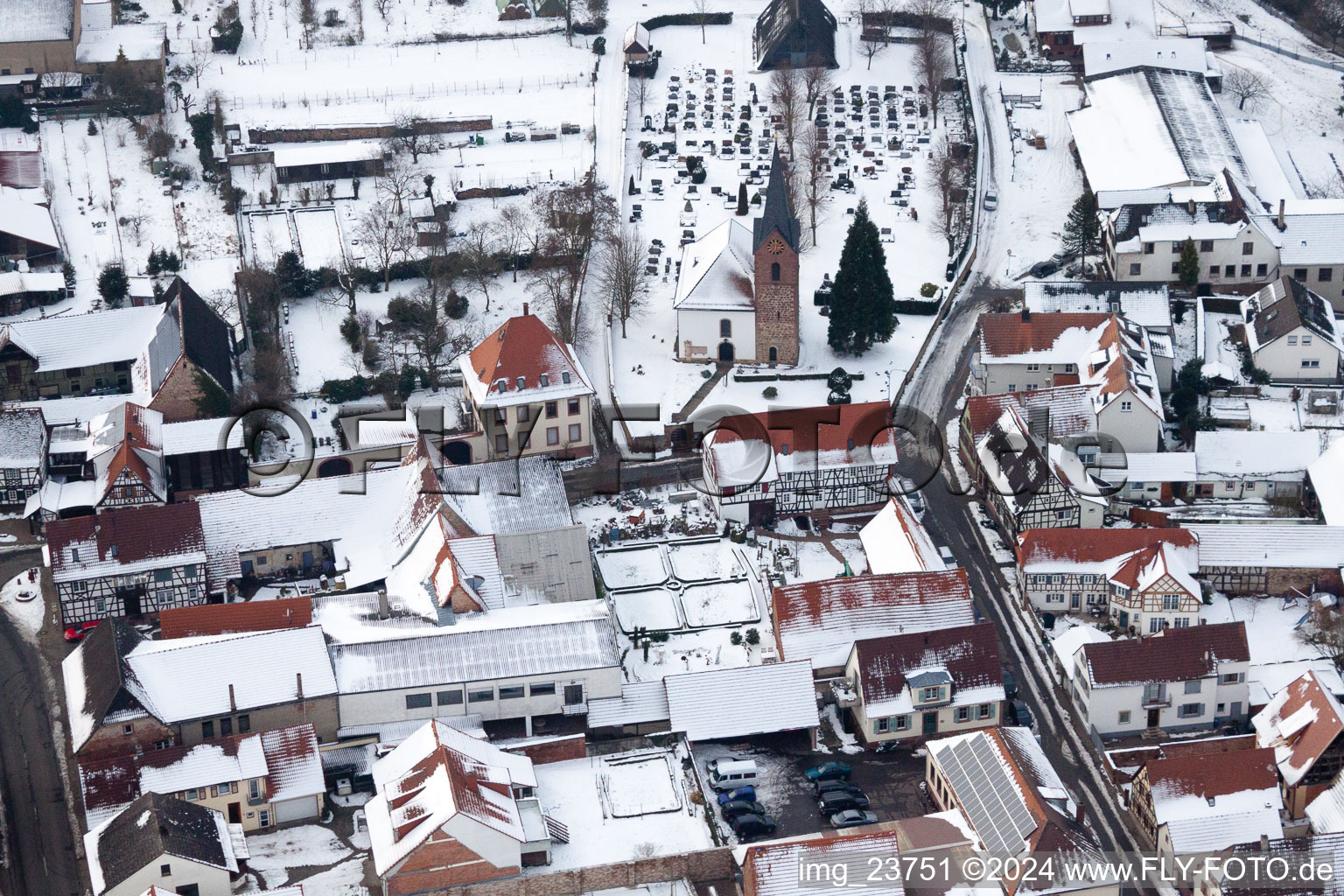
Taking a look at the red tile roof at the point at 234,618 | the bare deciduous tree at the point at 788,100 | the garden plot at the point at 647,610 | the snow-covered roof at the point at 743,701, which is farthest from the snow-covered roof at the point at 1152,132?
the red tile roof at the point at 234,618

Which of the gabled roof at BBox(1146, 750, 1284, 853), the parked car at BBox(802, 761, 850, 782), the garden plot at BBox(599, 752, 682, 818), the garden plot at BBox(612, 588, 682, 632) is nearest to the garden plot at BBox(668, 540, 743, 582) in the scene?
the garden plot at BBox(612, 588, 682, 632)

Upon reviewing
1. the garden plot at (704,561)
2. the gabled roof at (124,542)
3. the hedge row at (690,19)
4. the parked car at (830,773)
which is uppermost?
the hedge row at (690,19)

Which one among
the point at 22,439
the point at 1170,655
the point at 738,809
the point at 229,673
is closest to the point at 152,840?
the point at 229,673

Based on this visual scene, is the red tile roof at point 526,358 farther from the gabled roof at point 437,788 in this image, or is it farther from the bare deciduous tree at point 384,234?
the gabled roof at point 437,788

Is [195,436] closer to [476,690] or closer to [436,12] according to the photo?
[476,690]

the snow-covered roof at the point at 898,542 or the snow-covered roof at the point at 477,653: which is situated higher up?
the snow-covered roof at the point at 898,542

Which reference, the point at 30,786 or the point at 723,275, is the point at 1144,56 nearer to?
the point at 723,275
